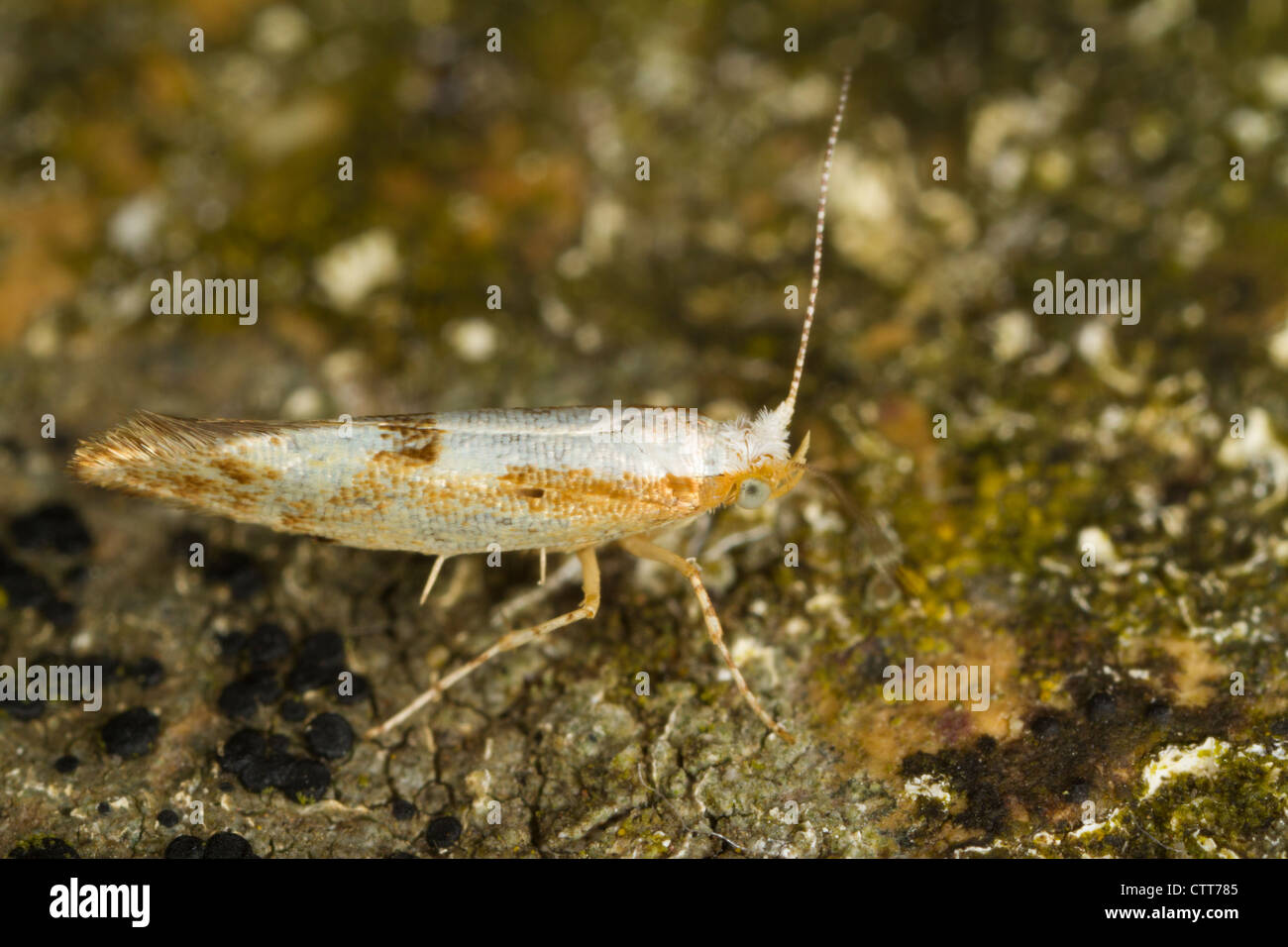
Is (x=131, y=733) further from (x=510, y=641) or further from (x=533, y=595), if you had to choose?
(x=533, y=595)

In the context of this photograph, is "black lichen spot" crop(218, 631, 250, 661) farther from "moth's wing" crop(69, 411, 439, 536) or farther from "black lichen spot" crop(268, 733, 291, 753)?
"moth's wing" crop(69, 411, 439, 536)

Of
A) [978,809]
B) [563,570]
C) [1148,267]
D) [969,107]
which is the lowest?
[978,809]

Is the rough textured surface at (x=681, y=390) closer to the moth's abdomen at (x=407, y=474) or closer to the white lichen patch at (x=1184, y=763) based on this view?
the white lichen patch at (x=1184, y=763)

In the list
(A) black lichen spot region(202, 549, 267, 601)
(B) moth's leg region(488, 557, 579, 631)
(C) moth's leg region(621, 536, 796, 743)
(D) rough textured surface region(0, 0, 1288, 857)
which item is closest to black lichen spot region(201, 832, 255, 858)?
(D) rough textured surface region(0, 0, 1288, 857)

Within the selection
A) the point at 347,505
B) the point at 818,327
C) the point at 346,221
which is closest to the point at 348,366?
the point at 346,221

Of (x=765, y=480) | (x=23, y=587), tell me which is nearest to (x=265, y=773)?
(x=23, y=587)

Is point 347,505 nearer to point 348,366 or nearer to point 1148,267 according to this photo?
point 348,366
